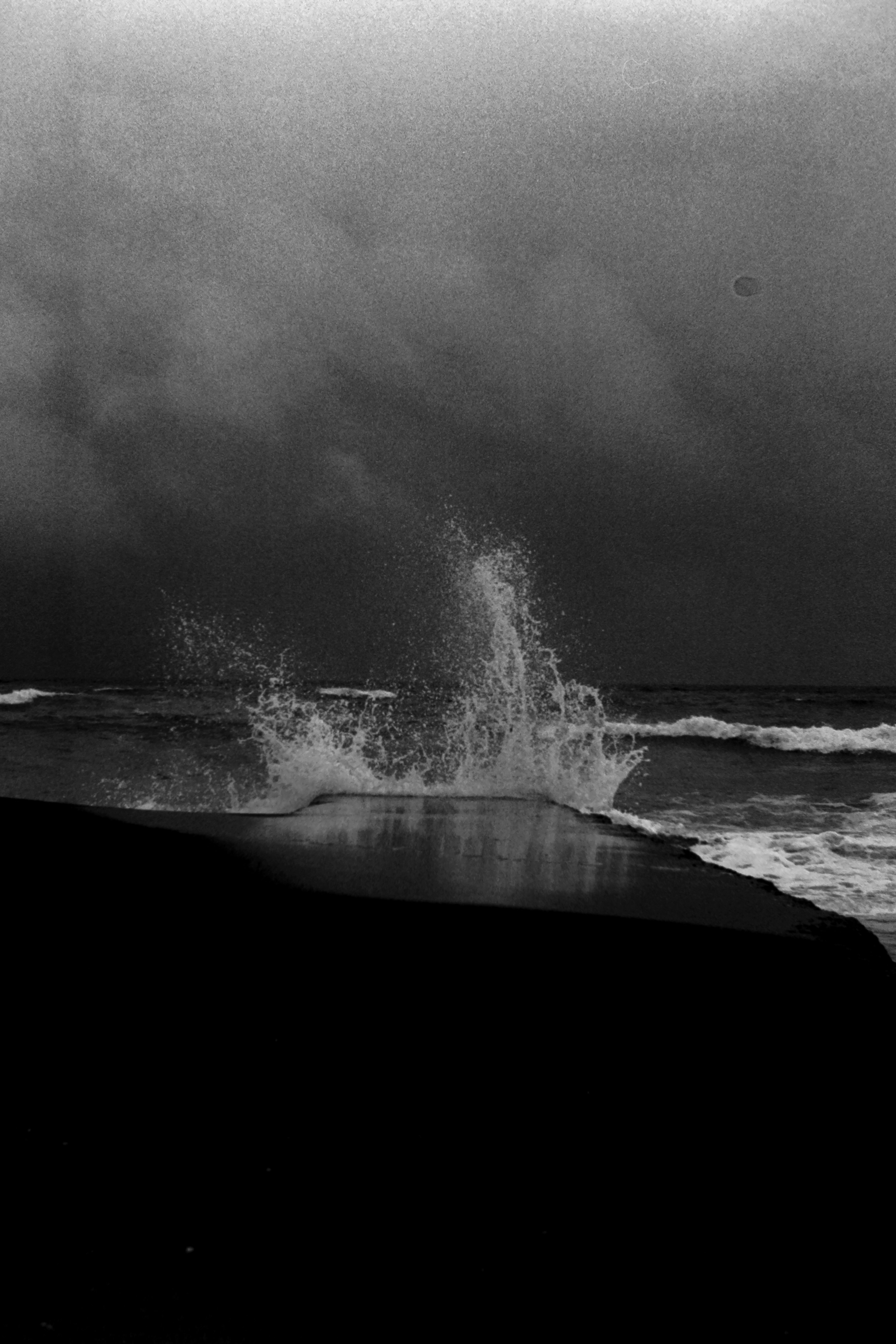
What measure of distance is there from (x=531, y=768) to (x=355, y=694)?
30.3 meters

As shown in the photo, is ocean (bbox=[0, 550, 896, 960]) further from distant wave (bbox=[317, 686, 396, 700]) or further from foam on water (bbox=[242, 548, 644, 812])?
distant wave (bbox=[317, 686, 396, 700])

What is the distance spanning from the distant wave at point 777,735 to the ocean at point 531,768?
0.09 m

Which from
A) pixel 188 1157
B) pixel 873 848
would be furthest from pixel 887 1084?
pixel 873 848

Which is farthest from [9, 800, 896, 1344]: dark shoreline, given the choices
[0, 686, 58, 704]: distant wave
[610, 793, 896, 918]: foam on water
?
[0, 686, 58, 704]: distant wave

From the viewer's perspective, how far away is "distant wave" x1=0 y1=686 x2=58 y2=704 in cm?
3155

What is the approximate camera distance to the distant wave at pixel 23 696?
3155 centimetres

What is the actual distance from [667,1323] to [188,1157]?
1122mm

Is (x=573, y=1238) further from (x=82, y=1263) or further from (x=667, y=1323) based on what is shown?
(x=82, y=1263)

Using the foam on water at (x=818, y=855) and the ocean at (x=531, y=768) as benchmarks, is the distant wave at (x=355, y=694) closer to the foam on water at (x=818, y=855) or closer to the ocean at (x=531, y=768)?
the ocean at (x=531, y=768)

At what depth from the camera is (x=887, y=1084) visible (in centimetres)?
287

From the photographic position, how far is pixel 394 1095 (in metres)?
2.65

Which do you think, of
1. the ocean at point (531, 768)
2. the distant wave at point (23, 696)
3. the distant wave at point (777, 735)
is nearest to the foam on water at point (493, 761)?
the ocean at point (531, 768)

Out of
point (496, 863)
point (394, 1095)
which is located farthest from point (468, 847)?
point (394, 1095)

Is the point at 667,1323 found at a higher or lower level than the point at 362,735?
lower
